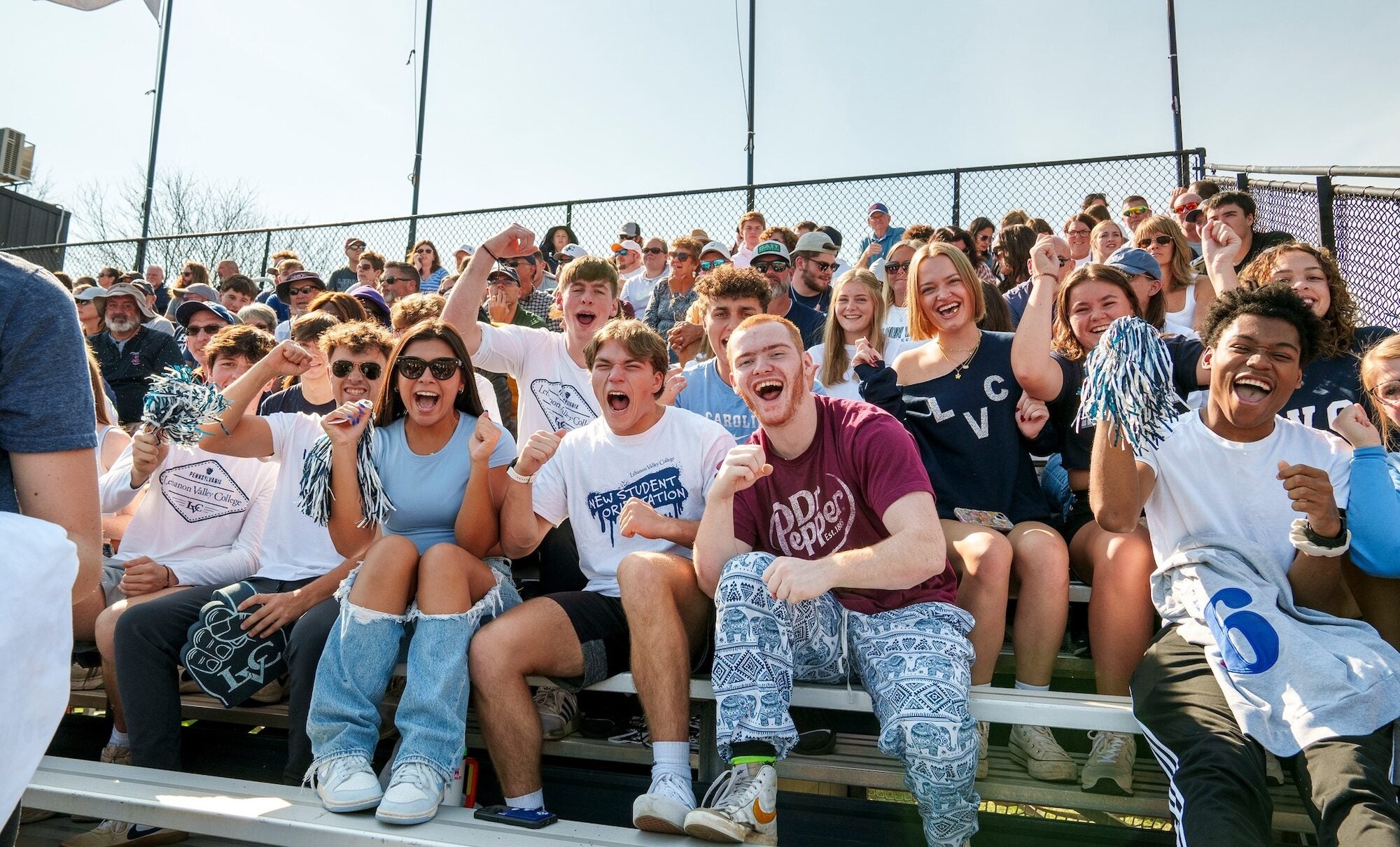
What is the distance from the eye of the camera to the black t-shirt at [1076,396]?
321 centimetres

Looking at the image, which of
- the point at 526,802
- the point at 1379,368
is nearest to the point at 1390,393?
the point at 1379,368

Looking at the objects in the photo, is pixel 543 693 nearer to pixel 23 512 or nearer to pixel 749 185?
pixel 23 512

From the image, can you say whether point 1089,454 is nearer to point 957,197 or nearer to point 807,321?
point 807,321

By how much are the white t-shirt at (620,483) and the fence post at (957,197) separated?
230 inches

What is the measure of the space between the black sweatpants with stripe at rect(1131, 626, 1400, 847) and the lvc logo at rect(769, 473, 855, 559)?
0.92 m

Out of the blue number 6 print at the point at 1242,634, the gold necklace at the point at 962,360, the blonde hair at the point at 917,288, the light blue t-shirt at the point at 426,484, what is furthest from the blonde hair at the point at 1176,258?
the light blue t-shirt at the point at 426,484

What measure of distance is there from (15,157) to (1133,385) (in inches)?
528

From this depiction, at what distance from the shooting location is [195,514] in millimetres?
3535

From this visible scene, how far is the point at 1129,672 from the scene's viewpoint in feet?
8.69

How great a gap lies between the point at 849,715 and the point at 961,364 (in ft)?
4.42

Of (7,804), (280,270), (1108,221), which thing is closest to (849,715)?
(7,804)

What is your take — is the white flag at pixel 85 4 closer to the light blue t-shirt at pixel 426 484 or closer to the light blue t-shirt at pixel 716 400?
the light blue t-shirt at pixel 426 484

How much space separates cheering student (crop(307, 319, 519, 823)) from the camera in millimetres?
2545

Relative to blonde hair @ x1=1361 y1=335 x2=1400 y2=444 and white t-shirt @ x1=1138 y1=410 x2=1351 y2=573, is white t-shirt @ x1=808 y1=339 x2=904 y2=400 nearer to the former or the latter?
white t-shirt @ x1=1138 y1=410 x2=1351 y2=573
